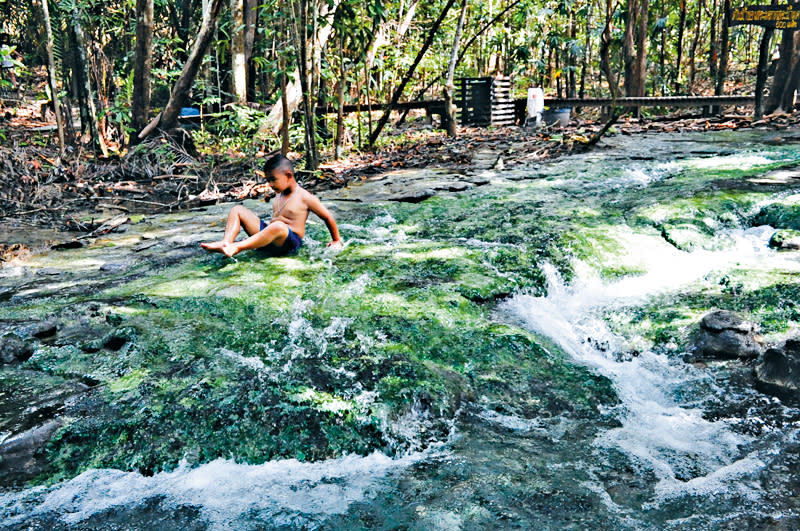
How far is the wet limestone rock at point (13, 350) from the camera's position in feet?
9.65

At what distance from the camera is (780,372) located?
9.27ft

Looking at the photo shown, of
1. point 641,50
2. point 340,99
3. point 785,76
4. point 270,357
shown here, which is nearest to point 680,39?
point 641,50

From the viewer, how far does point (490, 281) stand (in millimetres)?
4082

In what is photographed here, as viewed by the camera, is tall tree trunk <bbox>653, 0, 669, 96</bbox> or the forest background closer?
the forest background

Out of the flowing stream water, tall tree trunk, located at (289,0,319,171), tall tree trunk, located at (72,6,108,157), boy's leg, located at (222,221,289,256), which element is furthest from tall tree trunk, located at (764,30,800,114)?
tall tree trunk, located at (72,6,108,157)

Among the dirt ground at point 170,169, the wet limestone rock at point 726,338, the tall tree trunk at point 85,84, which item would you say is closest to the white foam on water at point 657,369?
the wet limestone rock at point 726,338

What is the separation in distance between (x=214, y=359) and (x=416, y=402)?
104 centimetres

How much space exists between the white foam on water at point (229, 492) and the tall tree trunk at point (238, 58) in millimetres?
9604

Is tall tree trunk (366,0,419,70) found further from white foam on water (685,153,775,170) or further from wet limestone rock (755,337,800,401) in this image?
wet limestone rock (755,337,800,401)

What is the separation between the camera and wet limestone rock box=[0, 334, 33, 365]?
2.94 meters

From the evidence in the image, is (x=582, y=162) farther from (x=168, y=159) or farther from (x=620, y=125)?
(x=168, y=159)

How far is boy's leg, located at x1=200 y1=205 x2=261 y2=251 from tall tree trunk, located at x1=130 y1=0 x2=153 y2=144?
642 centimetres

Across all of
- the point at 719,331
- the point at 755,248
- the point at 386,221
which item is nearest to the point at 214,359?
the point at 719,331

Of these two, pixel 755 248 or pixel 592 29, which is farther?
pixel 592 29
